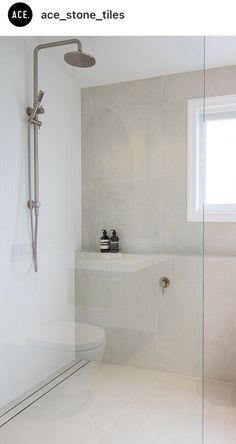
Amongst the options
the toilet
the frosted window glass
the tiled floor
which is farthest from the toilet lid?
the frosted window glass

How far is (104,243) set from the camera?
6.17 ft

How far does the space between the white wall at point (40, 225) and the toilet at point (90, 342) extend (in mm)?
50

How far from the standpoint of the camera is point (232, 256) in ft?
7.14

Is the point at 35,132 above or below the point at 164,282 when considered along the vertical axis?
above

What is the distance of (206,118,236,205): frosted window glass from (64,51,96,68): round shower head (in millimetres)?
803

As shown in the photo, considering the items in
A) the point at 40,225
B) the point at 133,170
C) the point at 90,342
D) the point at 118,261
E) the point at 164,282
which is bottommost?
the point at 90,342
